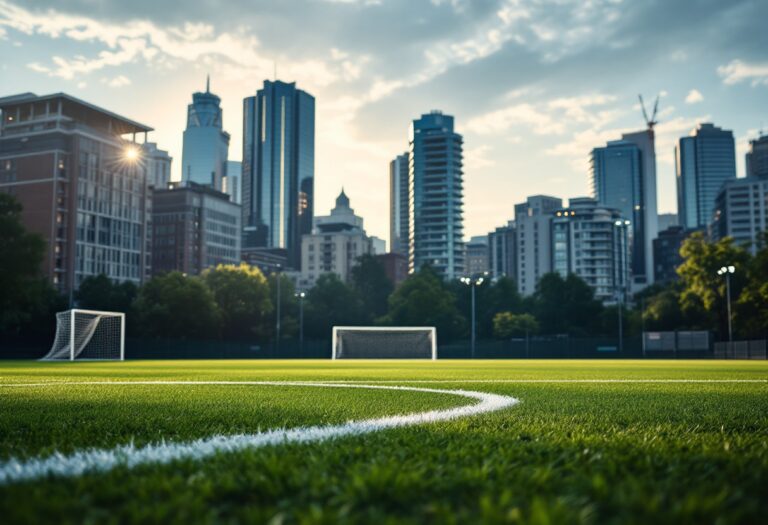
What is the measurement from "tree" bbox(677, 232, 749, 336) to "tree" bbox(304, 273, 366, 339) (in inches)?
1567

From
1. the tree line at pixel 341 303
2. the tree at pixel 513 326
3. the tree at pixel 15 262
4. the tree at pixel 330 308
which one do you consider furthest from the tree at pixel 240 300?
the tree at pixel 513 326

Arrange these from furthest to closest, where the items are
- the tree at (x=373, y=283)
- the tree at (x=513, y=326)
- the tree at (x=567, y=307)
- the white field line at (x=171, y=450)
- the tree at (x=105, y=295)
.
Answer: the tree at (x=373, y=283)
the tree at (x=567, y=307)
the tree at (x=513, y=326)
the tree at (x=105, y=295)
the white field line at (x=171, y=450)

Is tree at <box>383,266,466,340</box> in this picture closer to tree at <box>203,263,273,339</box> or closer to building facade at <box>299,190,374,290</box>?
tree at <box>203,263,273,339</box>

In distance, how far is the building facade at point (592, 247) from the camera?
173 metres

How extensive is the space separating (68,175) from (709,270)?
86.6 m

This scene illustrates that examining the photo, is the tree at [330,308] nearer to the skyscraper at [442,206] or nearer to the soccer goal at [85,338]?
the soccer goal at [85,338]

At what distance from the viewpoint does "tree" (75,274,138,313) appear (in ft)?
227

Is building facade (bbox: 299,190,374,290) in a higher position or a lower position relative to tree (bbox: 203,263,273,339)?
higher

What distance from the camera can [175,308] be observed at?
2584 inches

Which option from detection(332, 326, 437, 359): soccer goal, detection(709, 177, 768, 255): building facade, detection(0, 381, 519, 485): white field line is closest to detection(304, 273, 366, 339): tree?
detection(332, 326, 437, 359): soccer goal

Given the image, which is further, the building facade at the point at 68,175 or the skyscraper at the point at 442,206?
the skyscraper at the point at 442,206

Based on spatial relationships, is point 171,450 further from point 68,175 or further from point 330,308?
point 68,175

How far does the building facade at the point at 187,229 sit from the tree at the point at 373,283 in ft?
164

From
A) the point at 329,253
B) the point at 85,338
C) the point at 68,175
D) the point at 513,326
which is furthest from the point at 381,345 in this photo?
the point at 329,253
